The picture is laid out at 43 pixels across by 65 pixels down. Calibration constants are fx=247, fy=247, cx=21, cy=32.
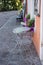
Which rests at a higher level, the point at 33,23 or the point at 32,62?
the point at 33,23

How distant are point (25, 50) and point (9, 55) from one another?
0.68 metres

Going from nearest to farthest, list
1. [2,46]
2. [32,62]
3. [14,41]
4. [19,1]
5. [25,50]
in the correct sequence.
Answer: [32,62] < [25,50] < [2,46] < [14,41] < [19,1]

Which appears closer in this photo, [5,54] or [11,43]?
[5,54]

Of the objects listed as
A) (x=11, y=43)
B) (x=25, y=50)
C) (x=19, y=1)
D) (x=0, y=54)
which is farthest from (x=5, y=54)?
(x=19, y=1)

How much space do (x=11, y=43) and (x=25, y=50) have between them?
1140 mm

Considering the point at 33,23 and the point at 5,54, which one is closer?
the point at 5,54

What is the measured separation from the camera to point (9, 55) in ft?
21.5

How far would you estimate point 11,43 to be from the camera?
8102 millimetres

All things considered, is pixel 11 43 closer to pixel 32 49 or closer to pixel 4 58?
pixel 32 49

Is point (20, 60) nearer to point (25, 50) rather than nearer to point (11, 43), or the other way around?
point (25, 50)

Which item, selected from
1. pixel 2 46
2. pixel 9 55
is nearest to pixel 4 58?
pixel 9 55

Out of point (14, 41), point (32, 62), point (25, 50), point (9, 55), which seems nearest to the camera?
point (32, 62)

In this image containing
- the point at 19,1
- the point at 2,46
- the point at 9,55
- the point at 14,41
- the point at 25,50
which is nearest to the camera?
the point at 9,55

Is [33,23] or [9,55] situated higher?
[33,23]
